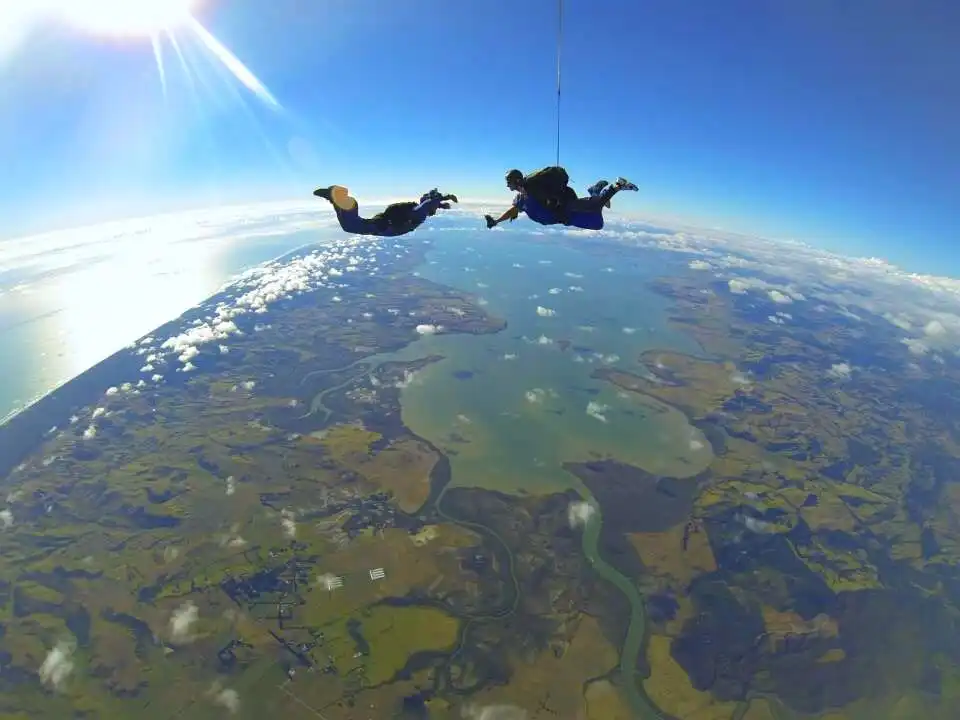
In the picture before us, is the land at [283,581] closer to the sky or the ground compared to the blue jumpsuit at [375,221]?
closer to the ground

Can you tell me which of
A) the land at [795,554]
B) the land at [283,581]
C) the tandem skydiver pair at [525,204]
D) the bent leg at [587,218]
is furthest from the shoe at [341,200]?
the land at [795,554]

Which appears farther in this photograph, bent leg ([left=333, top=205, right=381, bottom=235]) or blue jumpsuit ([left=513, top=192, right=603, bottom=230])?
blue jumpsuit ([left=513, top=192, right=603, bottom=230])

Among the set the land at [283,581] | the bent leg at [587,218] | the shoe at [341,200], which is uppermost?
the shoe at [341,200]

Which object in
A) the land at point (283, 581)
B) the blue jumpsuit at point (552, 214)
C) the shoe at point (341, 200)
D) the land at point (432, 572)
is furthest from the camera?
the land at point (432, 572)

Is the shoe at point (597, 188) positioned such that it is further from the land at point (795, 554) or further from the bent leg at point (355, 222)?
the land at point (795, 554)

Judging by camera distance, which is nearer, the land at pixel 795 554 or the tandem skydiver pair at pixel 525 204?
the tandem skydiver pair at pixel 525 204

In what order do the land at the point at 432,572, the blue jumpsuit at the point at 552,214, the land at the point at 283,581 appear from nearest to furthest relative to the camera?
the blue jumpsuit at the point at 552,214 → the land at the point at 283,581 → the land at the point at 432,572

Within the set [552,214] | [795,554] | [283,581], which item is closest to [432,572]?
[283,581]

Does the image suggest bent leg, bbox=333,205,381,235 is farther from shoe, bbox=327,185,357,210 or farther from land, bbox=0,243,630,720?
land, bbox=0,243,630,720

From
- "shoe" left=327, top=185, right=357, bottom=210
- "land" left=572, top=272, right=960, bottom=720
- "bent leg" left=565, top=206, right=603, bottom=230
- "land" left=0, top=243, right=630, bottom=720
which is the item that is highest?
"shoe" left=327, top=185, right=357, bottom=210

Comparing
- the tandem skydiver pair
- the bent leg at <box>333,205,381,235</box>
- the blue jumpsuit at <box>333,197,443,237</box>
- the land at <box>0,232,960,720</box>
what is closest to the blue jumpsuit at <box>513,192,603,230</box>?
the tandem skydiver pair

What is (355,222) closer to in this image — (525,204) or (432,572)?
(525,204)
